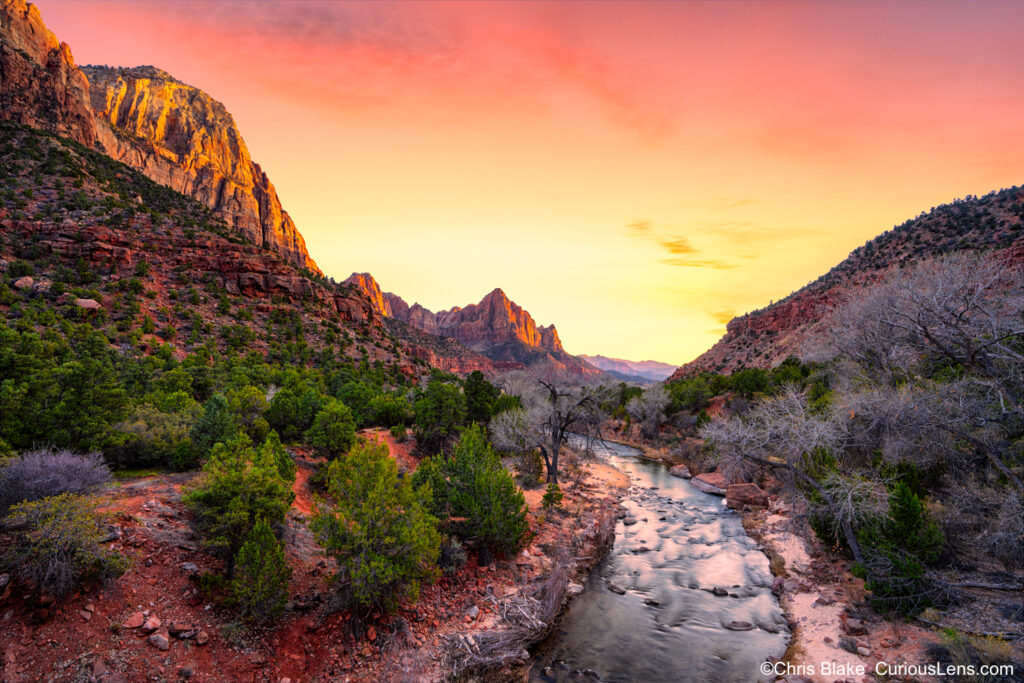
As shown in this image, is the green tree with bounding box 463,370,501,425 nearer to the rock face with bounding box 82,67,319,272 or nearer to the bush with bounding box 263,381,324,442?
the bush with bounding box 263,381,324,442

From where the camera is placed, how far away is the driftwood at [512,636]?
984cm

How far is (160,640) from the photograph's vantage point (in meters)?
7.48

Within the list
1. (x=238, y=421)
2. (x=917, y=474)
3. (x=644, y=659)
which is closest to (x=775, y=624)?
(x=644, y=659)

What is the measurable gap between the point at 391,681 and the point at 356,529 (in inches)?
123

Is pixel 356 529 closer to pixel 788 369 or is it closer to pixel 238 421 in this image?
pixel 238 421

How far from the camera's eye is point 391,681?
8.59 metres

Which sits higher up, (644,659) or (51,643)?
(51,643)

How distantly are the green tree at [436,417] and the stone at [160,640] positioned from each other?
14.7 metres

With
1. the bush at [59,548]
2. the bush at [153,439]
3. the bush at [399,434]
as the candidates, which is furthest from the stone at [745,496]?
the bush at [59,548]

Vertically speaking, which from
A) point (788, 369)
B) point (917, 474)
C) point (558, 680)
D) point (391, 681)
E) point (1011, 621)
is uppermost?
point (788, 369)

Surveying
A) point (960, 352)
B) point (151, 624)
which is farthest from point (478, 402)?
point (960, 352)

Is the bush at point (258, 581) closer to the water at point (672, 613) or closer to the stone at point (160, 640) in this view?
the stone at point (160, 640)

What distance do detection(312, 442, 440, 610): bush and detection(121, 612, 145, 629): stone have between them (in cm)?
312

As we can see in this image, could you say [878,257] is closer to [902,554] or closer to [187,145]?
[902,554]
